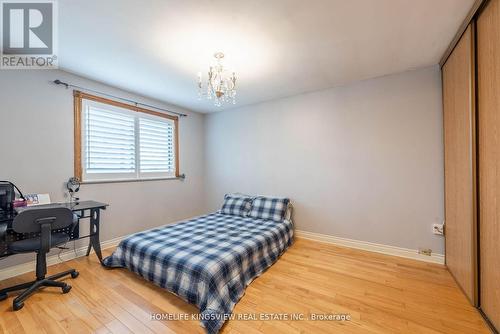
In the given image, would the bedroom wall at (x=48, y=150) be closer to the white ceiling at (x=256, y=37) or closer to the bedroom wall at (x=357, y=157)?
the white ceiling at (x=256, y=37)

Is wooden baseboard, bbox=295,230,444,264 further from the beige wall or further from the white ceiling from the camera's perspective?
the white ceiling

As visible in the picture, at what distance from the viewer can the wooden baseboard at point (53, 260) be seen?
7.16ft

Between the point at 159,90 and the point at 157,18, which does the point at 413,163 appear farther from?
the point at 159,90

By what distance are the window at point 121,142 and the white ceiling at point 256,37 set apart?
454 millimetres

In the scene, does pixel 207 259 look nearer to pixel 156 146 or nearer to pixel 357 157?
pixel 357 157

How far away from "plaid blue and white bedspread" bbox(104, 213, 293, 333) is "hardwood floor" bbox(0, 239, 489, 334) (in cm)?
12

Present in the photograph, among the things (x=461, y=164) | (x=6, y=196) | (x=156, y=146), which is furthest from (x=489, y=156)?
(x=6, y=196)

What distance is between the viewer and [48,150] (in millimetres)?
2482

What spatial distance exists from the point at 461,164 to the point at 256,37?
7.44 feet

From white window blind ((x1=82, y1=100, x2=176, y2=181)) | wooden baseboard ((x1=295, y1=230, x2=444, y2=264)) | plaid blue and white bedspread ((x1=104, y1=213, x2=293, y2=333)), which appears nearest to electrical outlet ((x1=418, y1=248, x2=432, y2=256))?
wooden baseboard ((x1=295, y1=230, x2=444, y2=264))

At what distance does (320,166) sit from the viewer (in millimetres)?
3252

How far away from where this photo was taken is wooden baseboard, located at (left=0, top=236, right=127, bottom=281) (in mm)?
2182

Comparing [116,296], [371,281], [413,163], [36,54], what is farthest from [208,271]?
[36,54]

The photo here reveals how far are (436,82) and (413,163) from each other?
998 mm
